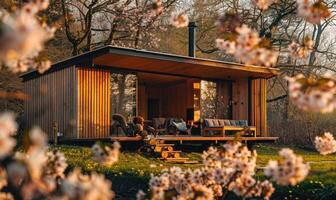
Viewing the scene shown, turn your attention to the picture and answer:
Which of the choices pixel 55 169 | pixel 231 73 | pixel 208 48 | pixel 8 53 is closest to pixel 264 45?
pixel 55 169

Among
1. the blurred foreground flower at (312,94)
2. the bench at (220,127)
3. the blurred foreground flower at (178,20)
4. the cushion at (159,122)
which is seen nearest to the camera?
the blurred foreground flower at (312,94)

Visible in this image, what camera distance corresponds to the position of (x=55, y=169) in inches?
133

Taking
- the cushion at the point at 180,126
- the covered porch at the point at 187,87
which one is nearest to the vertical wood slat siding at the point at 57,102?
the covered porch at the point at 187,87

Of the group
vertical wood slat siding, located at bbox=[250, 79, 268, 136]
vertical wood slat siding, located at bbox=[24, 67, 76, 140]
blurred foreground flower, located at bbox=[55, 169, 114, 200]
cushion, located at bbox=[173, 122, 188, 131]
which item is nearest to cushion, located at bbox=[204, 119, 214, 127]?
cushion, located at bbox=[173, 122, 188, 131]

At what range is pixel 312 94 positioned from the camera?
2777mm

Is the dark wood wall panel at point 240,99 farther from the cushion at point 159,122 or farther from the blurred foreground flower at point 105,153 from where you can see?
the blurred foreground flower at point 105,153

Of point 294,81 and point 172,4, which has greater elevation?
point 172,4

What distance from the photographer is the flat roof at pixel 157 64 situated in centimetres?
1238

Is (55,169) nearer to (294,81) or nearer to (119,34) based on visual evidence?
(294,81)

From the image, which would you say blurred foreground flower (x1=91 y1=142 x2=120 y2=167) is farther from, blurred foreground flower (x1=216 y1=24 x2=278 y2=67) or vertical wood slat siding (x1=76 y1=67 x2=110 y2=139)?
vertical wood slat siding (x1=76 y1=67 x2=110 y2=139)

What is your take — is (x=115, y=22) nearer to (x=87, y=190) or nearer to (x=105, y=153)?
(x=105, y=153)

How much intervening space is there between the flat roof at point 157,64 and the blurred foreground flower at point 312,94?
30.0ft

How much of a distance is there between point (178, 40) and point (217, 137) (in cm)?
1085

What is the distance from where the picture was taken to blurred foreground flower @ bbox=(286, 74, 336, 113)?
2750 millimetres
